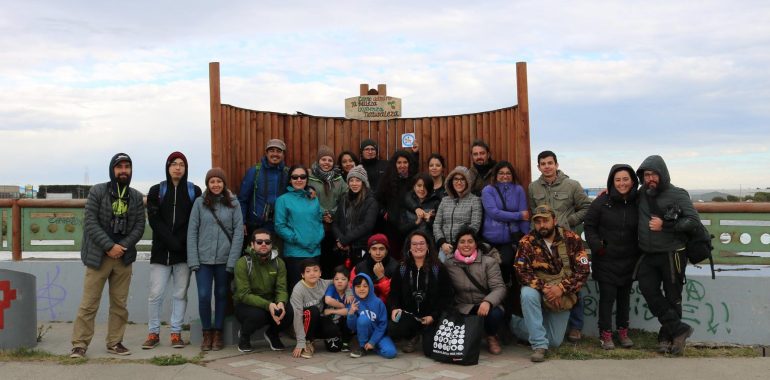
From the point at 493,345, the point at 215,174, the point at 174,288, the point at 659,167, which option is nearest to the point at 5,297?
the point at 174,288

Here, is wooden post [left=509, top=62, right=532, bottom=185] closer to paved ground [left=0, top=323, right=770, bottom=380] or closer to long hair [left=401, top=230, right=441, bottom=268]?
long hair [left=401, top=230, right=441, bottom=268]

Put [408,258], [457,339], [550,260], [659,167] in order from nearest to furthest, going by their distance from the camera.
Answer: [457,339], [659,167], [550,260], [408,258]

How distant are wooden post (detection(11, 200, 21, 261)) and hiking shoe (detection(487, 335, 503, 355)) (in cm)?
582

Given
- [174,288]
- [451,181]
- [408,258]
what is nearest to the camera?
[408,258]

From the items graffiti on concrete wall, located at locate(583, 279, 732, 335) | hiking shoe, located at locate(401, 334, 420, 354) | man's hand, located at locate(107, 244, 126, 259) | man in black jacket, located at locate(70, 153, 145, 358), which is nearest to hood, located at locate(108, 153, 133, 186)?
man in black jacket, located at locate(70, 153, 145, 358)

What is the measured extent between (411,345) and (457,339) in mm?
593

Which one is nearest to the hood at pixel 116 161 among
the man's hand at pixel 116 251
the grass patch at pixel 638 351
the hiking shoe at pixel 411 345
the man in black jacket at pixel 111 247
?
the man in black jacket at pixel 111 247

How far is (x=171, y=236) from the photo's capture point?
595cm

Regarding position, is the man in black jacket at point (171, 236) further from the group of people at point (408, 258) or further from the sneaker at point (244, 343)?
the sneaker at point (244, 343)

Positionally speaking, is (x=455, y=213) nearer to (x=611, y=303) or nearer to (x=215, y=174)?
(x=611, y=303)

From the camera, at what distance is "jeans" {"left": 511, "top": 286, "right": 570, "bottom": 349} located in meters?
5.54

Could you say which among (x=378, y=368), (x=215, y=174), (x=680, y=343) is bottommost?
(x=378, y=368)

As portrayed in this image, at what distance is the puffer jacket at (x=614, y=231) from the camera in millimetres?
5758

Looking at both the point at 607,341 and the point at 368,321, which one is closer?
the point at 368,321
